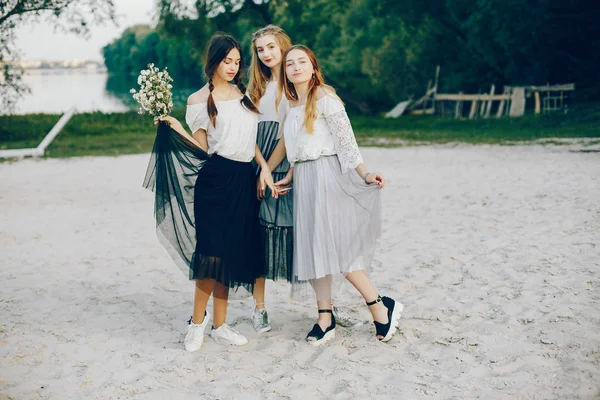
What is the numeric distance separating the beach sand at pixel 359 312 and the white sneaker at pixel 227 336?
2.4 inches

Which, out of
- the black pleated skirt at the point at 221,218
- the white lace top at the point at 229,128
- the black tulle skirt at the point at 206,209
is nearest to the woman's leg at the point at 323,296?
the black tulle skirt at the point at 206,209

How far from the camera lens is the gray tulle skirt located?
13.5ft

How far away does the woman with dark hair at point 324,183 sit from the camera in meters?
4.11

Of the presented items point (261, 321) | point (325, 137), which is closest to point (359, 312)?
point (261, 321)

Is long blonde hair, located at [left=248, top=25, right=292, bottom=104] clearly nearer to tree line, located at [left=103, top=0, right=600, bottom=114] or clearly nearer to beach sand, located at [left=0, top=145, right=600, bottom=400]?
beach sand, located at [left=0, top=145, right=600, bottom=400]

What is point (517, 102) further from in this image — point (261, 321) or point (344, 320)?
point (261, 321)

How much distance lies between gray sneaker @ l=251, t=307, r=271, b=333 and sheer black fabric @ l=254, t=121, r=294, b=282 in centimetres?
32

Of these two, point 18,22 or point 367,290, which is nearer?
point 367,290

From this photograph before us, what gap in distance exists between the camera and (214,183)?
4152mm

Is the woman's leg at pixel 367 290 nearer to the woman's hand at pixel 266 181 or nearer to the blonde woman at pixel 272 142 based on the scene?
the blonde woman at pixel 272 142

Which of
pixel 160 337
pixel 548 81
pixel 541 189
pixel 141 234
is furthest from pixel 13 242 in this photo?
pixel 548 81

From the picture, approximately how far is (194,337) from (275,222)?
886 millimetres

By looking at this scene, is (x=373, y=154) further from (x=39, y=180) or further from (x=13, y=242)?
(x=13, y=242)

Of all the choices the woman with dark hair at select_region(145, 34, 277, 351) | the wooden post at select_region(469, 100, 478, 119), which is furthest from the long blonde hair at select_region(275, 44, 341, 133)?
the wooden post at select_region(469, 100, 478, 119)
